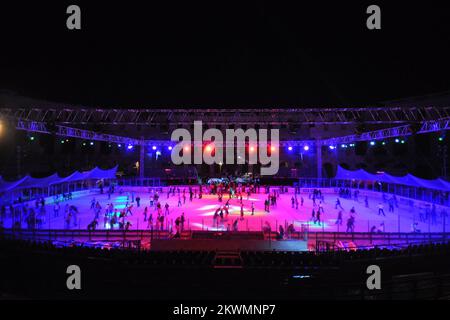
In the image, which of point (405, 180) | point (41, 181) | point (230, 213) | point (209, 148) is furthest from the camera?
point (209, 148)

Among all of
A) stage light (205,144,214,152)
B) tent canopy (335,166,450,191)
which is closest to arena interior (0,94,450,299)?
tent canopy (335,166,450,191)

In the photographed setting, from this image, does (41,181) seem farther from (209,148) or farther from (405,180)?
(405,180)

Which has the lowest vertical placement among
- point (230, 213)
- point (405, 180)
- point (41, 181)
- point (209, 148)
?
point (230, 213)

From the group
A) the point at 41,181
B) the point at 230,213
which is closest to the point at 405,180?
the point at 230,213

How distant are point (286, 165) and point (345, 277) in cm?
3383

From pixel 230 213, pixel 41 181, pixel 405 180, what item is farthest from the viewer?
pixel 41 181

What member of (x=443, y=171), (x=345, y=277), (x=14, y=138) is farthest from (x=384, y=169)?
(x=14, y=138)

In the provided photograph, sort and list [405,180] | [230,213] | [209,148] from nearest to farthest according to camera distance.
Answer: [230,213] → [405,180] → [209,148]

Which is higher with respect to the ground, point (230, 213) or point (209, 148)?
point (209, 148)

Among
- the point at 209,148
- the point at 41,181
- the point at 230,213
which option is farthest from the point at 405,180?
the point at 41,181

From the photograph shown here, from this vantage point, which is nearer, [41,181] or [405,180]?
[405,180]

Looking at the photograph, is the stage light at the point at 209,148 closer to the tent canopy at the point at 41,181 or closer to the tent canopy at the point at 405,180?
the tent canopy at the point at 41,181

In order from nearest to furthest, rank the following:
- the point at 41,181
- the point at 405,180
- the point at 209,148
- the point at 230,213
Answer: the point at 230,213 < the point at 405,180 < the point at 41,181 < the point at 209,148

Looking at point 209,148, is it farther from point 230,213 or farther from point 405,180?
point 405,180
